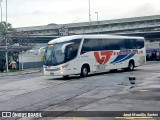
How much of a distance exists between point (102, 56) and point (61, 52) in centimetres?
471

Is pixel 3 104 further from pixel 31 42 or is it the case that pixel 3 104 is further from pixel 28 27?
pixel 28 27

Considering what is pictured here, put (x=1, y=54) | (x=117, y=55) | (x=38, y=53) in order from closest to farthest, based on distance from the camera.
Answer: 1. (x=117, y=55)
2. (x=1, y=54)
3. (x=38, y=53)

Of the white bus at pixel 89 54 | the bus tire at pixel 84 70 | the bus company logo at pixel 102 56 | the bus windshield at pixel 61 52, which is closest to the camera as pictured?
the bus windshield at pixel 61 52

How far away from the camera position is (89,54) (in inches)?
990

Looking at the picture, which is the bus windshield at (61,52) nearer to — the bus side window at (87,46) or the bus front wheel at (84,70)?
the bus side window at (87,46)

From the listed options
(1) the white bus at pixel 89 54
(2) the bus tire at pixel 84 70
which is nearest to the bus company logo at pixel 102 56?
(1) the white bus at pixel 89 54

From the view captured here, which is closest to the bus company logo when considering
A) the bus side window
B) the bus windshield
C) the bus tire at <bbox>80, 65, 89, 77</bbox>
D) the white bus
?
the white bus

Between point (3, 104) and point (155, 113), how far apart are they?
605 centimetres

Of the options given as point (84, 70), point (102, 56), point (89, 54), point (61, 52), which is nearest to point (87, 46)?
point (89, 54)

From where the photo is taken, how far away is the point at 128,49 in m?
29.7

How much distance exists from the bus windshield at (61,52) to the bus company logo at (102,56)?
264 centimetres

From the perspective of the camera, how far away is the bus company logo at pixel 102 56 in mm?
25953

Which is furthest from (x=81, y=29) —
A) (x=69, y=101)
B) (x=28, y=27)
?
(x=69, y=101)

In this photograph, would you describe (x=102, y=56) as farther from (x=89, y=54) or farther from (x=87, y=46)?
(x=87, y=46)
